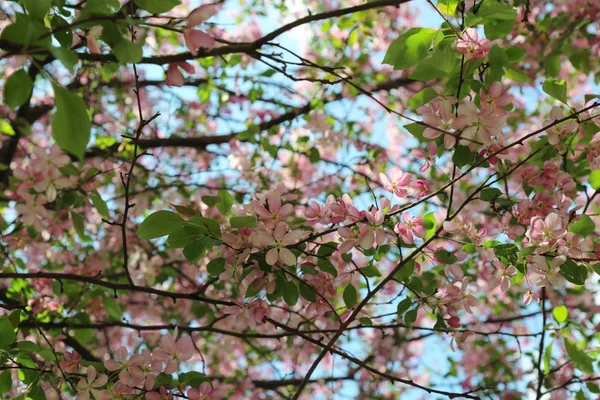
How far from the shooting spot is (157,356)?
1233 mm

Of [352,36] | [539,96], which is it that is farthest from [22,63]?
[539,96]

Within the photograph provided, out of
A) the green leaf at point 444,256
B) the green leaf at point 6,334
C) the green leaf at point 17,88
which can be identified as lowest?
the green leaf at point 6,334

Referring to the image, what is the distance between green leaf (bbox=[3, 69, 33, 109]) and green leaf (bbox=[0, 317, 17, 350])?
1.57ft

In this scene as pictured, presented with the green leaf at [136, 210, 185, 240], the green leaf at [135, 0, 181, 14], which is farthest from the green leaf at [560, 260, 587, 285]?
the green leaf at [135, 0, 181, 14]

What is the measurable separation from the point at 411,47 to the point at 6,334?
95 centimetres

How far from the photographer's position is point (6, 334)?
3.73 feet

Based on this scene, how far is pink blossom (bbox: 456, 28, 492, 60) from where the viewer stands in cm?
109

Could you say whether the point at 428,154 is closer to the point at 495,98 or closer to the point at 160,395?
the point at 495,98

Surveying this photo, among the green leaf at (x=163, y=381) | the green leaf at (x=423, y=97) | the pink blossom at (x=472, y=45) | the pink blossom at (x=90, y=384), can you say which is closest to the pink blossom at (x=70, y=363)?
the pink blossom at (x=90, y=384)

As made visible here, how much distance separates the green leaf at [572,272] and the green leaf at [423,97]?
44cm

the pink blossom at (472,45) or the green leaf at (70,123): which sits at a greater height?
the pink blossom at (472,45)

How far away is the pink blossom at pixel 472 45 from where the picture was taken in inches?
42.9

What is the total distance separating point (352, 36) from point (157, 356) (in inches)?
80.5

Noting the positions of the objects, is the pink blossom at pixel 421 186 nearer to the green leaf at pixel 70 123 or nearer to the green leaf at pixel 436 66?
the green leaf at pixel 436 66
